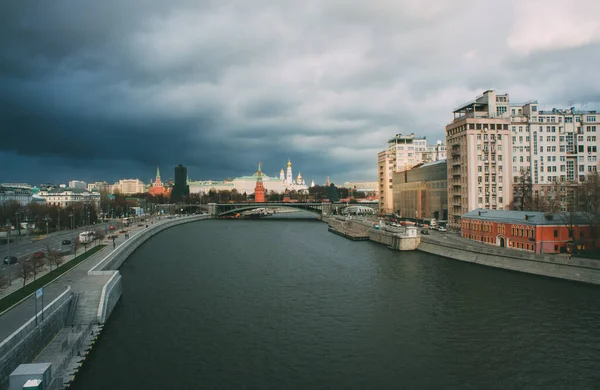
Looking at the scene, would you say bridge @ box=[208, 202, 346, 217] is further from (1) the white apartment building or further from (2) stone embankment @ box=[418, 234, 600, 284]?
(2) stone embankment @ box=[418, 234, 600, 284]

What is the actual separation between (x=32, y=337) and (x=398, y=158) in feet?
256

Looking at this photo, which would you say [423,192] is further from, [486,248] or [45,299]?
[45,299]

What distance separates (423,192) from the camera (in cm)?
6356

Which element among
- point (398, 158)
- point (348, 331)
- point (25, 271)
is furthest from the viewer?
point (398, 158)

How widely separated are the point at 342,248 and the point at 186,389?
1406 inches

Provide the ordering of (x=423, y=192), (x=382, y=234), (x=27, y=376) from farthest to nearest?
(x=423, y=192), (x=382, y=234), (x=27, y=376)

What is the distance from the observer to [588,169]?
1875 inches

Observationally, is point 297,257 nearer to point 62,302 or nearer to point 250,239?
point 250,239

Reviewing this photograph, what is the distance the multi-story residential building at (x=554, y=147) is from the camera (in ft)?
157

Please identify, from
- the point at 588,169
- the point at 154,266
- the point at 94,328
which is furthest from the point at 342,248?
the point at 94,328

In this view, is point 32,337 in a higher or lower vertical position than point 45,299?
lower

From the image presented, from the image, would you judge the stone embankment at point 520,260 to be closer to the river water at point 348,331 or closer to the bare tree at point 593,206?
the river water at point 348,331

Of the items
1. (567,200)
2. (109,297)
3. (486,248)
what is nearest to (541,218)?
(486,248)

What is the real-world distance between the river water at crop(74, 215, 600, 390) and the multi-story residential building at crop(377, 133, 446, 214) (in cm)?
5274
